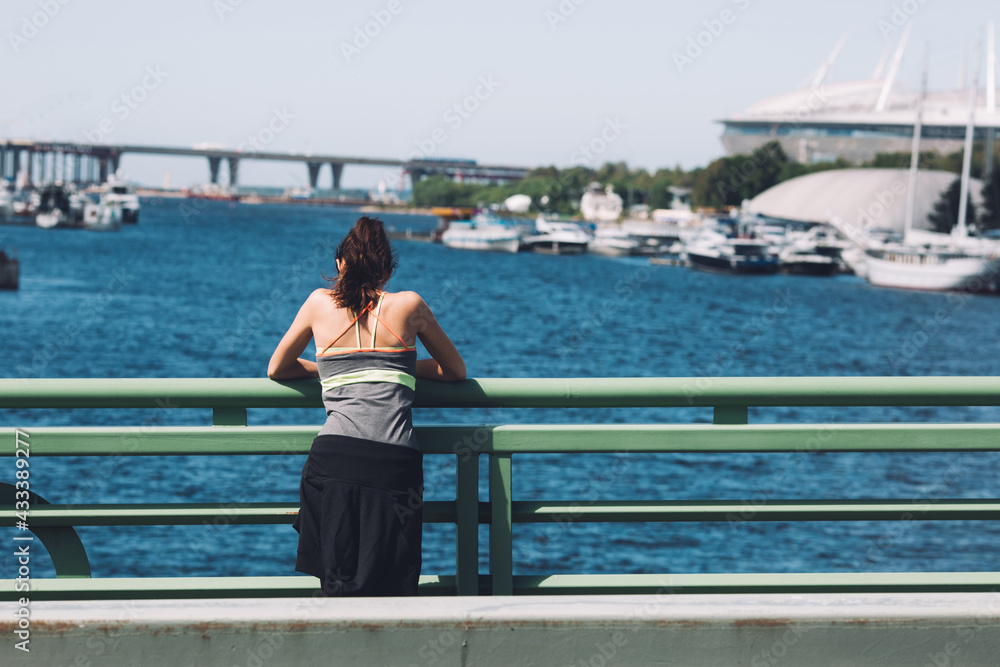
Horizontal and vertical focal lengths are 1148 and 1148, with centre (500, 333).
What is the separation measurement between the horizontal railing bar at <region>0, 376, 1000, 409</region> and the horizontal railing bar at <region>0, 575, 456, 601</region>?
1.81ft

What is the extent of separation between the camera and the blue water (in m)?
16.3

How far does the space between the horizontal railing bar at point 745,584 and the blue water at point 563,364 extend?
30 cm

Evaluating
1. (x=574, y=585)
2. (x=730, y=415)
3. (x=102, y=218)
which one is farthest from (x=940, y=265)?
(x=102, y=218)

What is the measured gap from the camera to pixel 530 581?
369cm

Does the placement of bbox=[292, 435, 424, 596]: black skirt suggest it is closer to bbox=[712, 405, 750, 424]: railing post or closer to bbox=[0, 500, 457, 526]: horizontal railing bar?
bbox=[0, 500, 457, 526]: horizontal railing bar

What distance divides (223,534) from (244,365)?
18.6 metres

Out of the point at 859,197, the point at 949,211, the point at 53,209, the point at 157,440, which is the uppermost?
the point at 859,197

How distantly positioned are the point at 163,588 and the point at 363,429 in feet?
2.65

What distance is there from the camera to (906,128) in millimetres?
160625

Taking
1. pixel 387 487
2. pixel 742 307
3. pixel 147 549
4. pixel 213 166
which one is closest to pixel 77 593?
pixel 387 487

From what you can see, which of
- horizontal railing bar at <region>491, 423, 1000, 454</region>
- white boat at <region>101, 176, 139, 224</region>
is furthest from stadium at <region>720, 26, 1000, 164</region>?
horizontal railing bar at <region>491, 423, 1000, 454</region>

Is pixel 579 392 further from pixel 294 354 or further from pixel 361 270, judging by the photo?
pixel 294 354

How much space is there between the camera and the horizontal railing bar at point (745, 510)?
11.9 ft

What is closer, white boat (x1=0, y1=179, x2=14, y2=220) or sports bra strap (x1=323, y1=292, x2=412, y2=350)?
sports bra strap (x1=323, y1=292, x2=412, y2=350)
